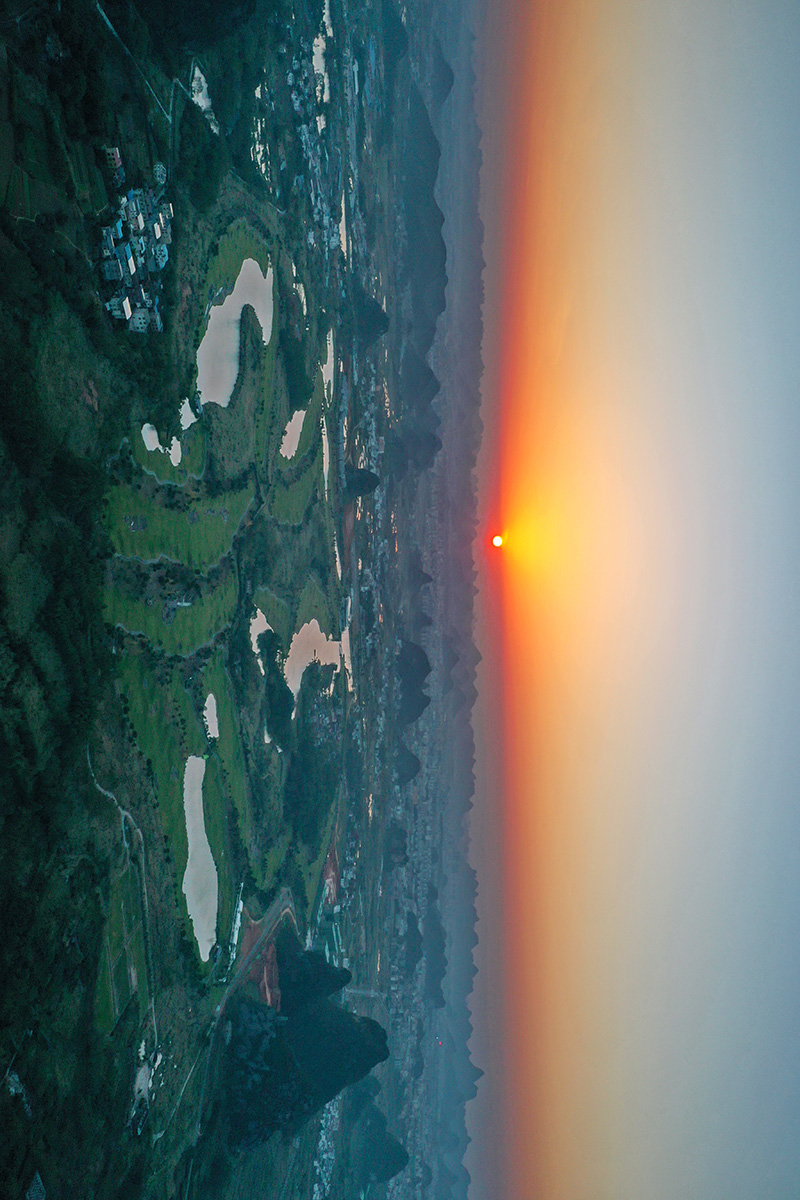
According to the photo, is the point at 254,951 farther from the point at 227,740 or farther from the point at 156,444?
the point at 156,444

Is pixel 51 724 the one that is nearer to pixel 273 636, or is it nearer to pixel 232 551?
pixel 232 551

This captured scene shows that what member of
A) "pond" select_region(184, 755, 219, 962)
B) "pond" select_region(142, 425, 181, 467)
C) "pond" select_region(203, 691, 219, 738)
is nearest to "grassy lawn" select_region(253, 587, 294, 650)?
"pond" select_region(203, 691, 219, 738)

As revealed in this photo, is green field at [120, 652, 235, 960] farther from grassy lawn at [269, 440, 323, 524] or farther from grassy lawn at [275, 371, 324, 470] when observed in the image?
grassy lawn at [275, 371, 324, 470]

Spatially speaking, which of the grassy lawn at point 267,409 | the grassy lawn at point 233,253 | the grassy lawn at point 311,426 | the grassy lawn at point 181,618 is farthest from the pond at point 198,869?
the grassy lawn at point 233,253

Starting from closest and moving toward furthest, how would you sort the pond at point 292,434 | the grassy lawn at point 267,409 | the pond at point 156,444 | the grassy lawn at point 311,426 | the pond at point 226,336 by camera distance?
the pond at point 156,444, the pond at point 226,336, the grassy lawn at point 267,409, the pond at point 292,434, the grassy lawn at point 311,426

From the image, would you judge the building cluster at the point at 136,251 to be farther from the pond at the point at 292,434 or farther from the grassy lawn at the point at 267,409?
the pond at the point at 292,434

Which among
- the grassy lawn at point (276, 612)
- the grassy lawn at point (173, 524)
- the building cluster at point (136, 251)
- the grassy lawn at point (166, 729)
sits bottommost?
the grassy lawn at point (166, 729)
